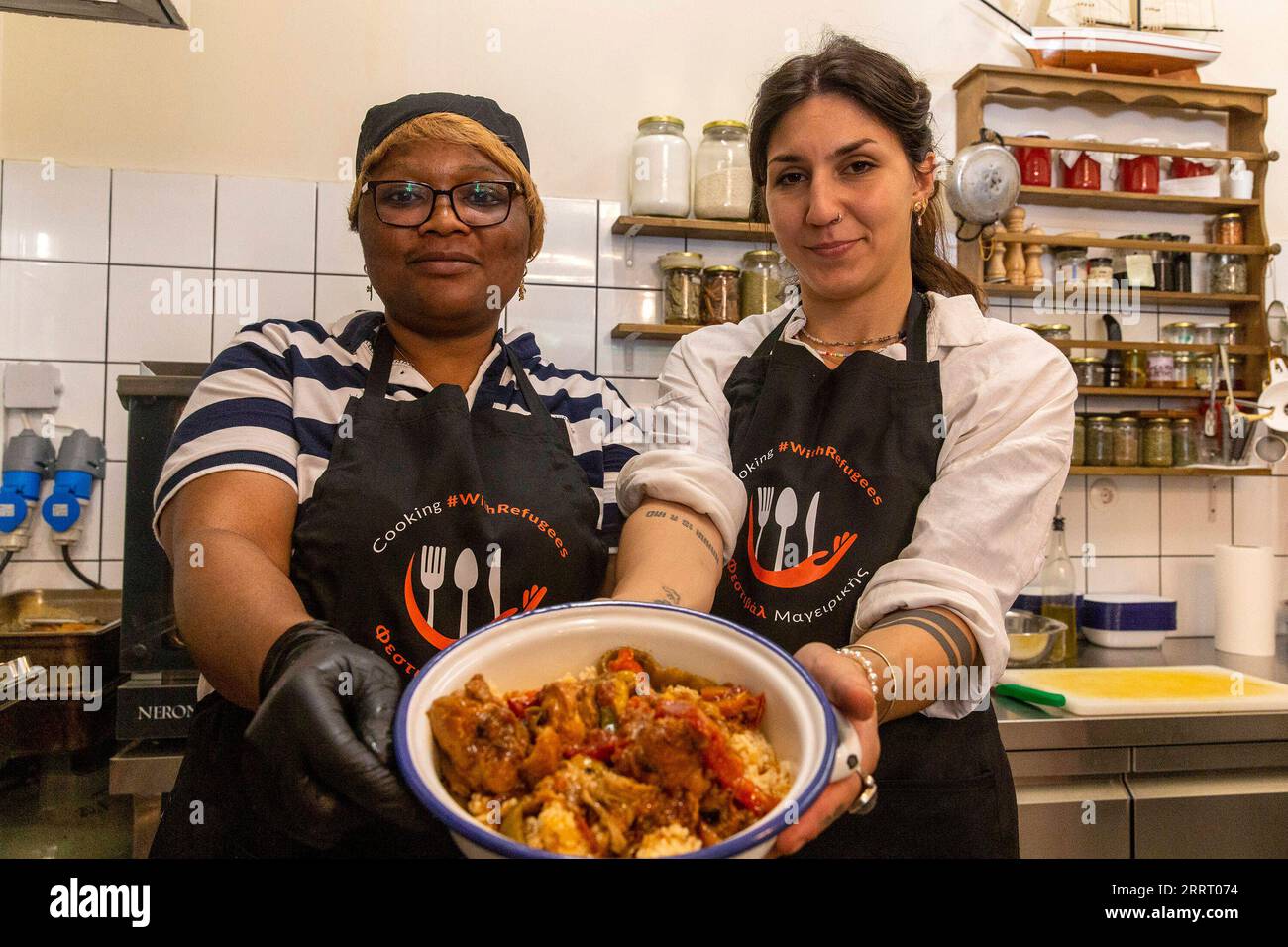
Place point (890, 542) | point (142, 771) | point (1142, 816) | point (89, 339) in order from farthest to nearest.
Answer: point (89, 339) → point (1142, 816) → point (142, 771) → point (890, 542)

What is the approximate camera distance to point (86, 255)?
1.79m

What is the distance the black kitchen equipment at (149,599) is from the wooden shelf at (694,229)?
0.96 metres

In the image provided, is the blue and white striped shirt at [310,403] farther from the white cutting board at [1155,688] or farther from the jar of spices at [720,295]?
the white cutting board at [1155,688]

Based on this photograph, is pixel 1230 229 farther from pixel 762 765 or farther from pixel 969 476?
pixel 762 765

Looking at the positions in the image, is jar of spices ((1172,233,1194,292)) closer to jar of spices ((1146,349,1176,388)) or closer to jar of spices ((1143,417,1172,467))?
jar of spices ((1146,349,1176,388))

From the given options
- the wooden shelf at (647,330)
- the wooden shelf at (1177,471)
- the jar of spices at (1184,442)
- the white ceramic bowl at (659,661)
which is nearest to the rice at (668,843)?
the white ceramic bowl at (659,661)

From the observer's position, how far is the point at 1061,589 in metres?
2.03

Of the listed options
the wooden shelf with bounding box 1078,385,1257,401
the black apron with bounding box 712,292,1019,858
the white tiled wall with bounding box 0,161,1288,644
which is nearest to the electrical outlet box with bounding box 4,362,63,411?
the white tiled wall with bounding box 0,161,1288,644

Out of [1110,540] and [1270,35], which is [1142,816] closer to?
[1110,540]

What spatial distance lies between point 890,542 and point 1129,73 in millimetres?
1907

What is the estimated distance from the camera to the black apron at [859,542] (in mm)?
910

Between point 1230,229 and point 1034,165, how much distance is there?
55 cm

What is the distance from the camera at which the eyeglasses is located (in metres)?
0.97
